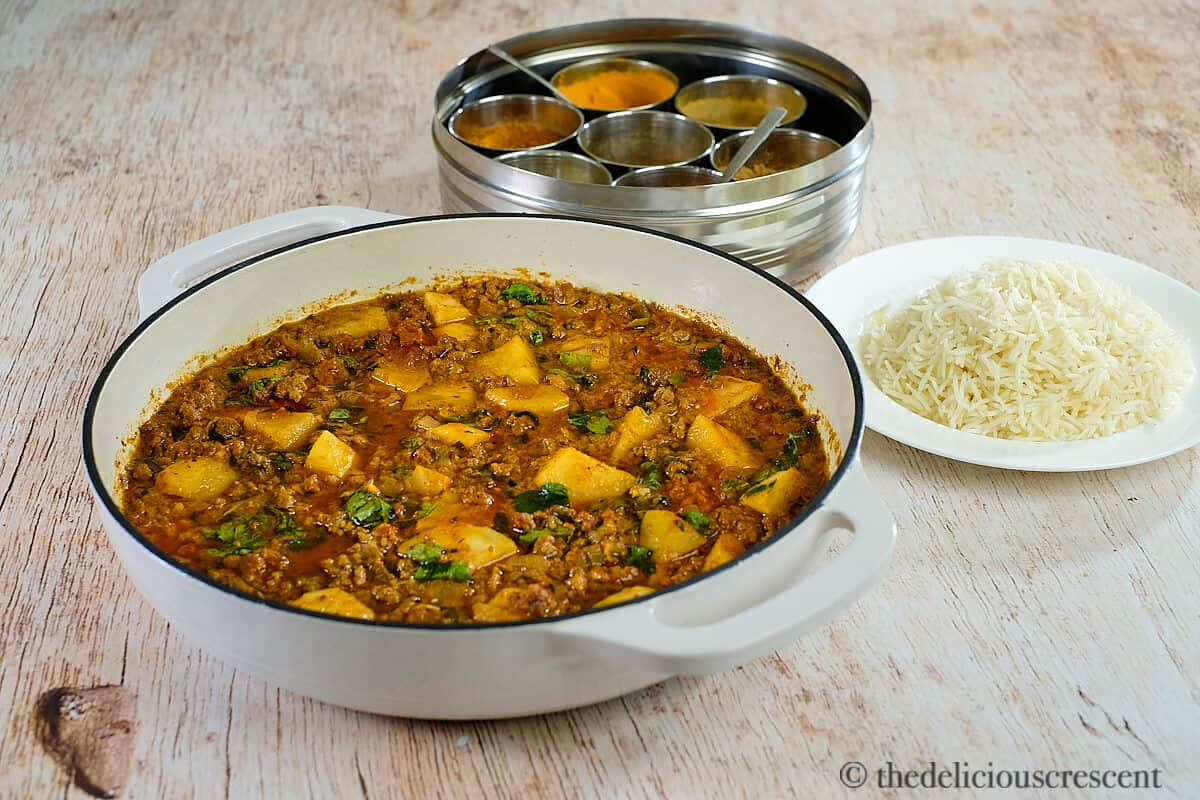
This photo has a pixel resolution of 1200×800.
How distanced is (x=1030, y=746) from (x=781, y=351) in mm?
1173

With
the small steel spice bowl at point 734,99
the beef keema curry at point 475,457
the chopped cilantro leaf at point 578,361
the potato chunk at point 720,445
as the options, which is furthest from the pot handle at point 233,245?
the small steel spice bowl at point 734,99

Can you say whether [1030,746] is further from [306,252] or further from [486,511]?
[306,252]

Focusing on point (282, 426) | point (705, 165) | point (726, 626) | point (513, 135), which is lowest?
point (513, 135)

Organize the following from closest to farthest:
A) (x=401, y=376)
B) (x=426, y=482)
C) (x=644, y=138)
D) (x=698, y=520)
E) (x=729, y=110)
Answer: (x=698, y=520) < (x=426, y=482) < (x=401, y=376) < (x=644, y=138) < (x=729, y=110)

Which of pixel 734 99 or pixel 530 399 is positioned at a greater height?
pixel 530 399

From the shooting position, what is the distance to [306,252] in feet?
11.3

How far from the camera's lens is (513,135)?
4.63m

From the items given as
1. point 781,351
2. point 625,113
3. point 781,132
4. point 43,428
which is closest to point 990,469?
point 781,351

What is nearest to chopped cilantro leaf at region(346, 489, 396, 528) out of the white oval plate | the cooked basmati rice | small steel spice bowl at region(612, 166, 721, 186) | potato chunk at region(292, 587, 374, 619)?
potato chunk at region(292, 587, 374, 619)

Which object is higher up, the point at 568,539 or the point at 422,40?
the point at 568,539

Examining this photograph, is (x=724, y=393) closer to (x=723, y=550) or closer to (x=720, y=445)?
(x=720, y=445)

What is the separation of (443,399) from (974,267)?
6.00 ft

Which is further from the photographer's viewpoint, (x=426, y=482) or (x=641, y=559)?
(x=426, y=482)

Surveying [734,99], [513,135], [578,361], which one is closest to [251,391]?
[578,361]
